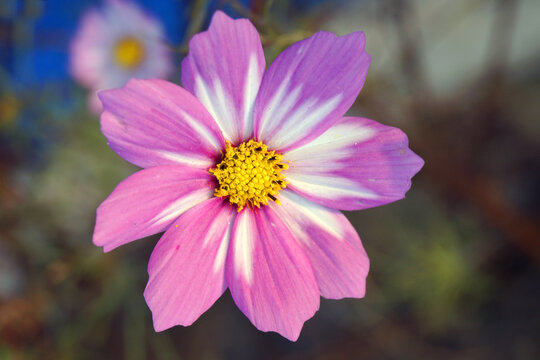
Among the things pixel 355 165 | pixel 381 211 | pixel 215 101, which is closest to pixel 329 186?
pixel 355 165

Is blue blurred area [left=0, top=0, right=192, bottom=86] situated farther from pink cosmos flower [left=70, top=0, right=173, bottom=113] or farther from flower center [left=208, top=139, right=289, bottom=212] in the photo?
flower center [left=208, top=139, right=289, bottom=212]

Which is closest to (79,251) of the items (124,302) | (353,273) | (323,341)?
(124,302)

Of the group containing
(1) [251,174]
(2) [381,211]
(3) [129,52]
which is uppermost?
(1) [251,174]

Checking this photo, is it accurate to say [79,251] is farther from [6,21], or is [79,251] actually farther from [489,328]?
[489,328]

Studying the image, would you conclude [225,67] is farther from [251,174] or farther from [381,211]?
[381,211]

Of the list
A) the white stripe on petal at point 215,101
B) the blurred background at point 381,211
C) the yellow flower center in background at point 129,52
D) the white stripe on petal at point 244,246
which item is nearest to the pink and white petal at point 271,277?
the white stripe on petal at point 244,246

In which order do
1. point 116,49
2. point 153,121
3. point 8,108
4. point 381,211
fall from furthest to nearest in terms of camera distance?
point 381,211 < point 116,49 < point 8,108 < point 153,121
